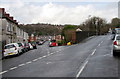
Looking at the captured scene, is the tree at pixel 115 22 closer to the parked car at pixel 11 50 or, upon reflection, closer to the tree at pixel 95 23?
the tree at pixel 95 23

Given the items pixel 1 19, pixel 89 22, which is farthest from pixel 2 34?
pixel 89 22

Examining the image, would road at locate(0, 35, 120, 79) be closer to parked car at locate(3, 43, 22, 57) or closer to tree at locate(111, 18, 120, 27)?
parked car at locate(3, 43, 22, 57)

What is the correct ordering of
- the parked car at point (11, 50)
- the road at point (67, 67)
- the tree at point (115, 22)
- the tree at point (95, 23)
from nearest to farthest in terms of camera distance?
the road at point (67, 67)
the parked car at point (11, 50)
the tree at point (95, 23)
the tree at point (115, 22)

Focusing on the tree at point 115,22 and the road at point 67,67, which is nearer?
the road at point 67,67

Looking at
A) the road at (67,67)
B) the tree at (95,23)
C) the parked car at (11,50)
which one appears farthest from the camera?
the tree at (95,23)


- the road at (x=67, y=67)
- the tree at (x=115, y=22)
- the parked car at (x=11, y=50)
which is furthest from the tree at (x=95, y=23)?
the road at (x=67, y=67)

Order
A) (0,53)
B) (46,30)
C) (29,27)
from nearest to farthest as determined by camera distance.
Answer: (0,53), (29,27), (46,30)

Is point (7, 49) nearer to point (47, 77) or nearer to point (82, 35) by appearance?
point (47, 77)

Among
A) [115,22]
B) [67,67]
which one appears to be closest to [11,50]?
[67,67]

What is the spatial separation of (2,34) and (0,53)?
402 inches

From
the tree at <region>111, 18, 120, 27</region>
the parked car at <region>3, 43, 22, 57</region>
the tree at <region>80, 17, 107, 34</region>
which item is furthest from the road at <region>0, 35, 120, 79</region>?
the tree at <region>111, 18, 120, 27</region>

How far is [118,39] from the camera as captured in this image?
15.2 m

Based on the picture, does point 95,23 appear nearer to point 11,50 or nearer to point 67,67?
point 11,50

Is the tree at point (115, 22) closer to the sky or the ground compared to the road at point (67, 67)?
closer to the sky
